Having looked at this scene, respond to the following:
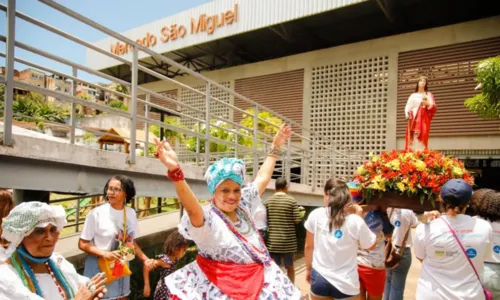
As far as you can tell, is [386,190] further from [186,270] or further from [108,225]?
[108,225]

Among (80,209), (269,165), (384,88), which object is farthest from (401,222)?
(384,88)

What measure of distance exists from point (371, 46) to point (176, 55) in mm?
8804

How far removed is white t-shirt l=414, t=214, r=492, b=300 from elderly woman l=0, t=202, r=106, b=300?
2.01m

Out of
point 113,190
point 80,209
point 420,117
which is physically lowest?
point 80,209

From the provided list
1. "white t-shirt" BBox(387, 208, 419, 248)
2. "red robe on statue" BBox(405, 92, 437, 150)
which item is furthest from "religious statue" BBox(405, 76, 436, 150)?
"white t-shirt" BBox(387, 208, 419, 248)

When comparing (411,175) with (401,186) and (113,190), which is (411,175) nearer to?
(401,186)

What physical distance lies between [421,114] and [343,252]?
4036 mm

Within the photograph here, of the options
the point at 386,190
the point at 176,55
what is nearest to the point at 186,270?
the point at 386,190

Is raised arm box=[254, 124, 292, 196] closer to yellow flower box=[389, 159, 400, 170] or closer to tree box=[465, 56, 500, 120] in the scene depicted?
yellow flower box=[389, 159, 400, 170]

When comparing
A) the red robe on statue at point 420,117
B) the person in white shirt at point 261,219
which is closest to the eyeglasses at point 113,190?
the person in white shirt at point 261,219

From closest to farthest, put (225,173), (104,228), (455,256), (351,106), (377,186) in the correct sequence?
1. (225,173)
2. (455,256)
3. (104,228)
4. (377,186)
5. (351,106)

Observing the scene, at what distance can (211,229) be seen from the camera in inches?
62.1

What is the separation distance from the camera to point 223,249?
1.61 m

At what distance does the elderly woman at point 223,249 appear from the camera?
1.53 metres
